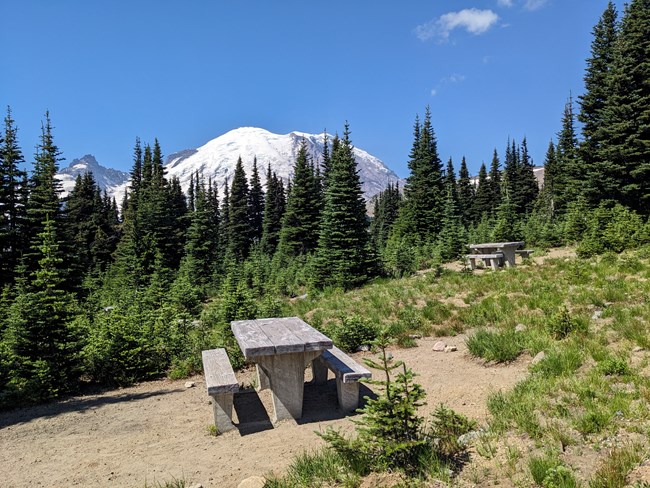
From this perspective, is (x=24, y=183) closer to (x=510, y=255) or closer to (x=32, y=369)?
(x=32, y=369)

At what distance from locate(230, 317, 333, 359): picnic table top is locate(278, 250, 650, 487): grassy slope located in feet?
8.10

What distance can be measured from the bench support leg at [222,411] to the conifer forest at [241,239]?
10.6 feet

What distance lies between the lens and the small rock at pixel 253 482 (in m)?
3.98

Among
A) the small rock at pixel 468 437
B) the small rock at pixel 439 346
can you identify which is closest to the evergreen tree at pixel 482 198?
the small rock at pixel 439 346

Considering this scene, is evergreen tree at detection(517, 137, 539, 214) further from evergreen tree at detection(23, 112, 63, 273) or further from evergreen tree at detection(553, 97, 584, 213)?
evergreen tree at detection(23, 112, 63, 273)

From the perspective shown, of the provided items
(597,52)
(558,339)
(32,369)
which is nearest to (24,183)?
(32,369)

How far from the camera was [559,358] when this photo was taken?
230 inches

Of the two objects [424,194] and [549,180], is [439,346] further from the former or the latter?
[549,180]

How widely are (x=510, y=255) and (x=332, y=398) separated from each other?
13.0m

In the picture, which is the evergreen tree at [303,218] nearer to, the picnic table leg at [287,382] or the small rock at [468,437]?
the picnic table leg at [287,382]

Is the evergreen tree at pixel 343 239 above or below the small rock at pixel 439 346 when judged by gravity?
above

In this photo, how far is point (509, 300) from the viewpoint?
10492 millimetres

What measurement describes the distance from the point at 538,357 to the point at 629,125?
26660mm

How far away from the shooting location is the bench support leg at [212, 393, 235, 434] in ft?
18.8
